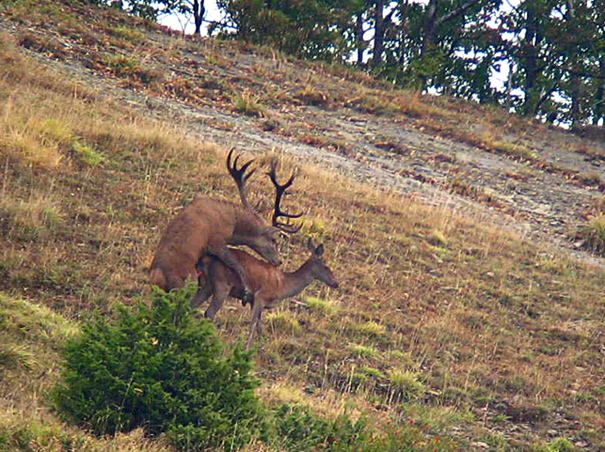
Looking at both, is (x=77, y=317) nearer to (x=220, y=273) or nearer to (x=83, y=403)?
(x=220, y=273)

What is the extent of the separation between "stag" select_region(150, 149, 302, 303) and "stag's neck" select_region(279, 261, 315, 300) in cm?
29

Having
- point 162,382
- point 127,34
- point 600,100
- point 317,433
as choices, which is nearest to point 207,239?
point 317,433

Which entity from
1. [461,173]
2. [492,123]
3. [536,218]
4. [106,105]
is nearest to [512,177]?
[461,173]

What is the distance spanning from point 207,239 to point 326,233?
5621 mm

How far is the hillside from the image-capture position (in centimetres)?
1048

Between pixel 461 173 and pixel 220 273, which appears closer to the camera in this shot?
pixel 220 273

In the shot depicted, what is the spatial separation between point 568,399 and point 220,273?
188 inches

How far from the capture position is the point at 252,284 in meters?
10.9

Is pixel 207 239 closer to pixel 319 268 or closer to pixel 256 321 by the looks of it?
pixel 256 321

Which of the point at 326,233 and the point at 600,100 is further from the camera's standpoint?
the point at 600,100

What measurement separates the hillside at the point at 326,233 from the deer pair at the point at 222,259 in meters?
0.61

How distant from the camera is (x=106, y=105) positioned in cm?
1970

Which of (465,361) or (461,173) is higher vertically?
(461,173)

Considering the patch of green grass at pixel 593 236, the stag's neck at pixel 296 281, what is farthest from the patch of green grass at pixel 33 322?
the patch of green grass at pixel 593 236
